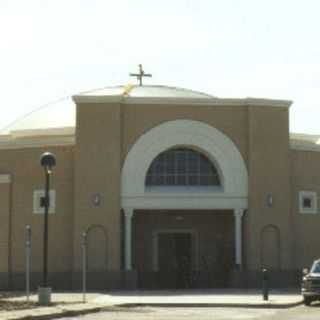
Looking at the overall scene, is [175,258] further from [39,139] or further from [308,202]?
[39,139]

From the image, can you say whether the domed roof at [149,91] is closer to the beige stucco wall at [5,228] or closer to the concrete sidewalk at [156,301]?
the beige stucco wall at [5,228]

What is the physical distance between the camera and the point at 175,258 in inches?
1805

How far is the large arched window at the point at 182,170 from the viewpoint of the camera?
44.4m

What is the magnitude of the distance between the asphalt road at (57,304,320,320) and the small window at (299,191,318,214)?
13.6 metres

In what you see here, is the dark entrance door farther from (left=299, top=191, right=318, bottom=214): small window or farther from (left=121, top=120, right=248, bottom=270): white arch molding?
(left=299, top=191, right=318, bottom=214): small window

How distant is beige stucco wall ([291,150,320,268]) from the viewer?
45.3 m

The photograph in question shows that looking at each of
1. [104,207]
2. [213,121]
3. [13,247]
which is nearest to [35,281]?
[13,247]

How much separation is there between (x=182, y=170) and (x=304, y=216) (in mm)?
6308

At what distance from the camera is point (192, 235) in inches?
1810

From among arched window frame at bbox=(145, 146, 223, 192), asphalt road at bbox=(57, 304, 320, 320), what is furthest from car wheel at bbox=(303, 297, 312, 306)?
arched window frame at bbox=(145, 146, 223, 192)

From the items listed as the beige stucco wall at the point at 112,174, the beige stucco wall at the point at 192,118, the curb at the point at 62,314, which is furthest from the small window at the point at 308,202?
the curb at the point at 62,314

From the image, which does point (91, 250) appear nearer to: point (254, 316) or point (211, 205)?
point (211, 205)

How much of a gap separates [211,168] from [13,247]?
32.4 ft

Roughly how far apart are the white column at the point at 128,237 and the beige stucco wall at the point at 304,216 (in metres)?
7.85
